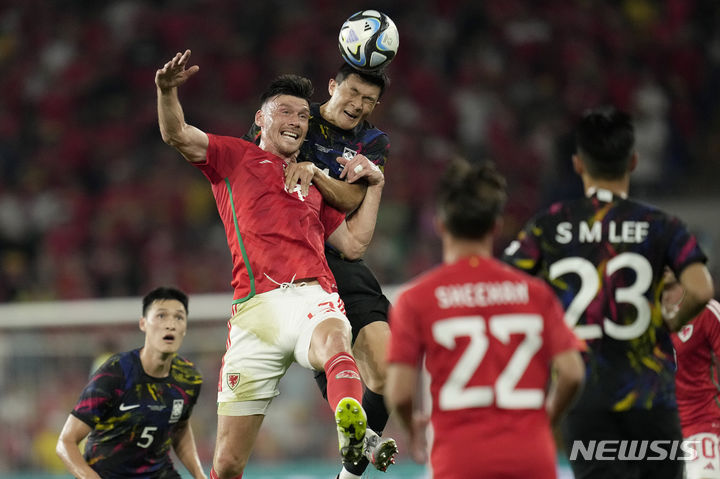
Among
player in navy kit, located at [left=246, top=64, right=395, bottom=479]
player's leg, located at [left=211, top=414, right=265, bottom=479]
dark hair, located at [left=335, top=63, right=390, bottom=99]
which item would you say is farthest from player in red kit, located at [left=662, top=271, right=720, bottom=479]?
player's leg, located at [left=211, top=414, right=265, bottom=479]

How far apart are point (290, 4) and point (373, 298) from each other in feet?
38.2

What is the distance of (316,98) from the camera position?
1625cm

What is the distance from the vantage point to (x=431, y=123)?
1566cm

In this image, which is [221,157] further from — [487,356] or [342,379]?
[487,356]

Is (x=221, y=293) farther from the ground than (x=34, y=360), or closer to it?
farther from the ground

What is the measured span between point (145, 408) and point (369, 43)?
9.18 feet

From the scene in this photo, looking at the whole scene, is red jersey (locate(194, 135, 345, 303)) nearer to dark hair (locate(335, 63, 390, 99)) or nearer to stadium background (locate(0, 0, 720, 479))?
dark hair (locate(335, 63, 390, 99))

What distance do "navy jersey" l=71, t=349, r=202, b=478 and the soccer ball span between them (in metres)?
2.51

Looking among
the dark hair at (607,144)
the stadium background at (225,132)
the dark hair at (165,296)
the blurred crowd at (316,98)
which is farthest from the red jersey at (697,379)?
the blurred crowd at (316,98)

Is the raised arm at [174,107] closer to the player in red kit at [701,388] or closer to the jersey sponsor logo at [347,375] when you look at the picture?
the jersey sponsor logo at [347,375]

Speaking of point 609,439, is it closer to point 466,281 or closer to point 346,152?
point 466,281

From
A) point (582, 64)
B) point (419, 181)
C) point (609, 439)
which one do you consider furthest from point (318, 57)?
point (609, 439)

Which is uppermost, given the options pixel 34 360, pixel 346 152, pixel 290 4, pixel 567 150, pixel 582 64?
pixel 290 4

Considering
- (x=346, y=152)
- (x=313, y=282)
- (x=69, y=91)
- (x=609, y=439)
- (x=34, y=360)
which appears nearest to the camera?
(x=609, y=439)
